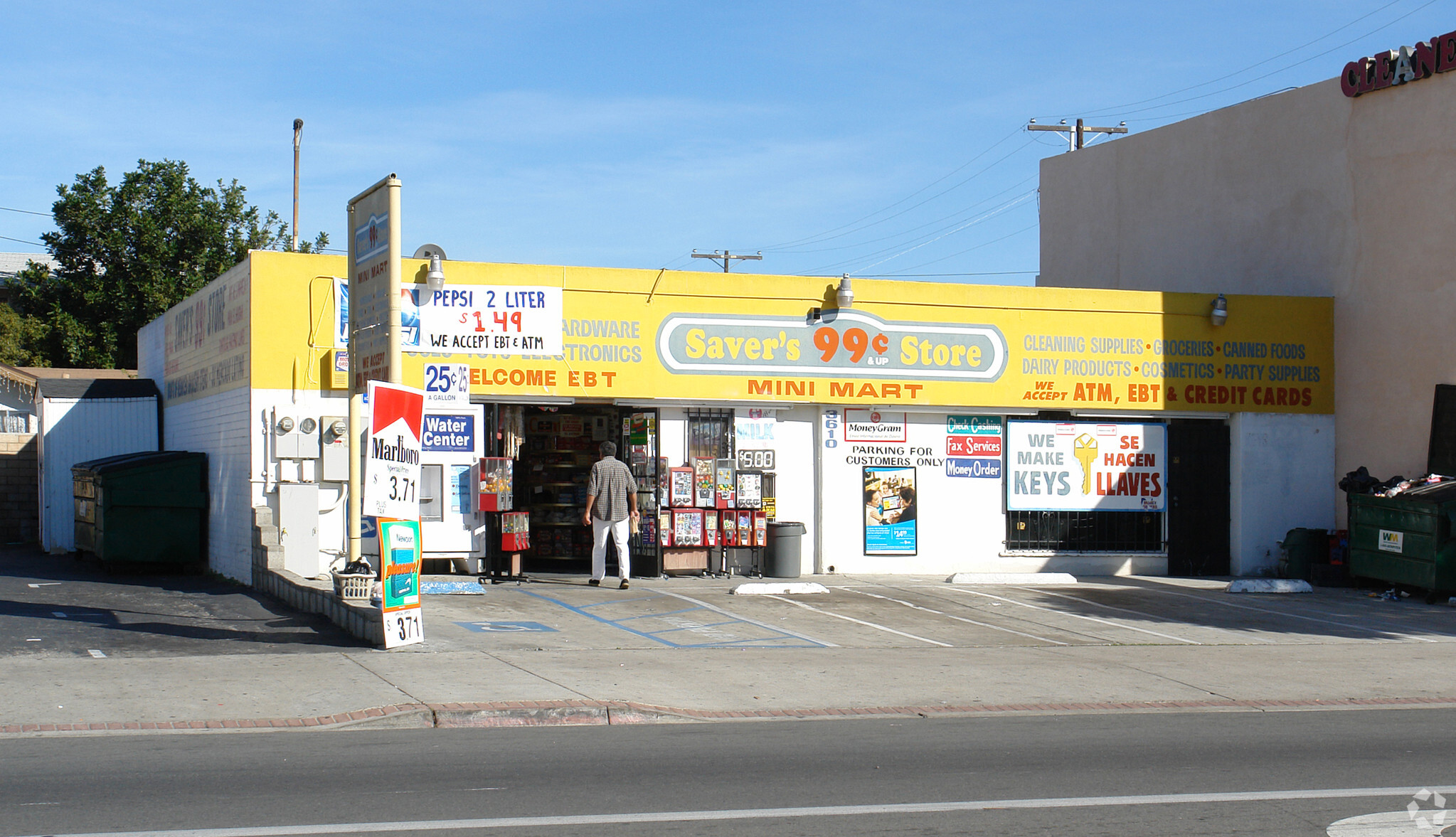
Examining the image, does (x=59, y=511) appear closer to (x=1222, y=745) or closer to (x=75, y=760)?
(x=75, y=760)

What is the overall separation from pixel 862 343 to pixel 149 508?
417 inches

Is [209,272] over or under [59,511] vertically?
over

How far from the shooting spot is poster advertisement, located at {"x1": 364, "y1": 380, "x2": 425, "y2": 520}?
11.5 m

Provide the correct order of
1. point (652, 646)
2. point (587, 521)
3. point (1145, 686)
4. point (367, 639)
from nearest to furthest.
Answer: point (1145, 686), point (367, 639), point (652, 646), point (587, 521)

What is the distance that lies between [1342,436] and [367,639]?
17009 millimetres

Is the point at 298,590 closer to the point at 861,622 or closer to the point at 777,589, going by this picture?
the point at 777,589

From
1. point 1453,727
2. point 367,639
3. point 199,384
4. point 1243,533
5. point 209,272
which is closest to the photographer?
point 1453,727

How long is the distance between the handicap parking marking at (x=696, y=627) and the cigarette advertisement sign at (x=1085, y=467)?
6697 mm

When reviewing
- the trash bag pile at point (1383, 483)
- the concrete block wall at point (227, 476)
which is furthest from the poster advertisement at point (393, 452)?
the trash bag pile at point (1383, 483)

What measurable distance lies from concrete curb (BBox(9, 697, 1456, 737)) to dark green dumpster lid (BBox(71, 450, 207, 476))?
987 centimetres

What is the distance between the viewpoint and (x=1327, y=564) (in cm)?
2009

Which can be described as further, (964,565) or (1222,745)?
(964,565)

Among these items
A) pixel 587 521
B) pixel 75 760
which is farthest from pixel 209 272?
pixel 75 760

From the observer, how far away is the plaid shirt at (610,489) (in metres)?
16.6
